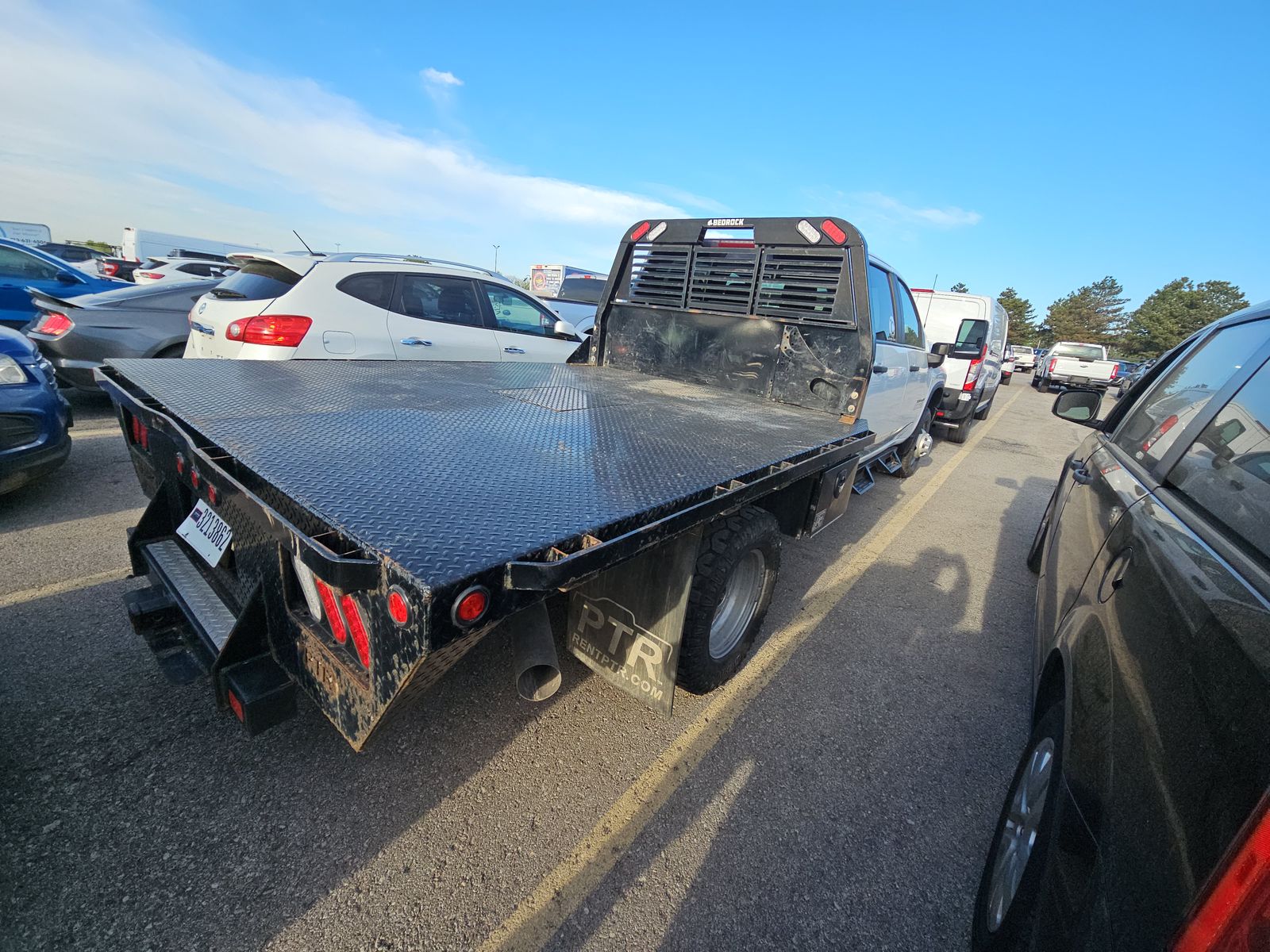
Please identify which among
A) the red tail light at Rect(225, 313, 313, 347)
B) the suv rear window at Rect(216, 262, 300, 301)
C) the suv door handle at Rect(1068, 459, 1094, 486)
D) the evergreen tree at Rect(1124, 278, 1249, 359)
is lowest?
the red tail light at Rect(225, 313, 313, 347)

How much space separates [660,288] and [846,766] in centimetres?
367

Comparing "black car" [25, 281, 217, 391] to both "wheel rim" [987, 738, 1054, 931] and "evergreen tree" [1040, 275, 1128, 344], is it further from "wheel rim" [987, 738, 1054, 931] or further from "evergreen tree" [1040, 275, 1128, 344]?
"evergreen tree" [1040, 275, 1128, 344]

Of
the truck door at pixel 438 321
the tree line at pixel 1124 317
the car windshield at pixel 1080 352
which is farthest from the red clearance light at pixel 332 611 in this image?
the tree line at pixel 1124 317

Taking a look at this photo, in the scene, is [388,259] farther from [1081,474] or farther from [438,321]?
[1081,474]

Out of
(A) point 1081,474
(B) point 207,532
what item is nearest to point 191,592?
(B) point 207,532

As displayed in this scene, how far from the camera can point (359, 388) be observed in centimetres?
299

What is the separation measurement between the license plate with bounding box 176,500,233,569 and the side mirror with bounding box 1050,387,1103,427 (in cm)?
415

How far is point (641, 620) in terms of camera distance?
222 centimetres

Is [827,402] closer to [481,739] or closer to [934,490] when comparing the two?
[481,739]

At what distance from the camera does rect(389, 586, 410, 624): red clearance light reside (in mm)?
1160

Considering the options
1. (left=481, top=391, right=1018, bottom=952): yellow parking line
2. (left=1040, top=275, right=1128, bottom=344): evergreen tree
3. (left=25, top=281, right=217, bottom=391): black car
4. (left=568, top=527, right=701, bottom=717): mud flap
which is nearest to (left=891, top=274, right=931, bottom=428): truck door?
(left=481, top=391, right=1018, bottom=952): yellow parking line

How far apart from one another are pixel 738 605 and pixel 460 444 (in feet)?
5.19

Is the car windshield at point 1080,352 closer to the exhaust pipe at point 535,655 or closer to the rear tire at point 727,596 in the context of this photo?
the rear tire at point 727,596

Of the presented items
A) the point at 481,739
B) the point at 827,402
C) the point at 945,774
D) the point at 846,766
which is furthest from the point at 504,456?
the point at 827,402
